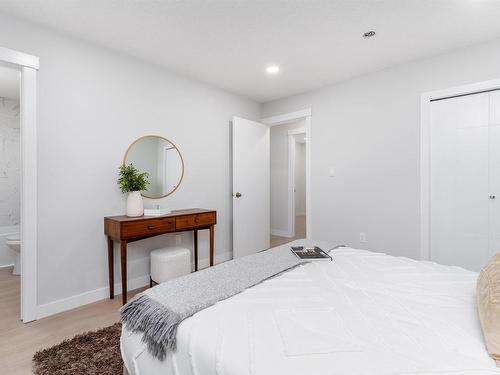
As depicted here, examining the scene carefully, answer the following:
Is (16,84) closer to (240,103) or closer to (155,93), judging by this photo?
(155,93)

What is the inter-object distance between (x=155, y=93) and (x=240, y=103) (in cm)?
139

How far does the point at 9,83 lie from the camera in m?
3.36

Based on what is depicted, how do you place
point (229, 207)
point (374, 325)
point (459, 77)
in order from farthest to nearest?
point (229, 207) < point (459, 77) < point (374, 325)

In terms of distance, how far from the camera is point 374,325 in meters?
0.97

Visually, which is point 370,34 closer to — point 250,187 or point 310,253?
point 310,253

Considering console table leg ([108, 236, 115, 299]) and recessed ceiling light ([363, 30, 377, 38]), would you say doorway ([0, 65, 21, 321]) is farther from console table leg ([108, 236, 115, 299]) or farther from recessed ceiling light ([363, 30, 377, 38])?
recessed ceiling light ([363, 30, 377, 38])

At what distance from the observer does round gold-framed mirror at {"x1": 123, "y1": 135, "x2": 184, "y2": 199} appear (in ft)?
9.37

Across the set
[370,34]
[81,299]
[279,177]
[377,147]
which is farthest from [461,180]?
[81,299]

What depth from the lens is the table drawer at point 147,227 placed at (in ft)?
7.76

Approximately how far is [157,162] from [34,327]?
5.85 feet

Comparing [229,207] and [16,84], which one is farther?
[229,207]

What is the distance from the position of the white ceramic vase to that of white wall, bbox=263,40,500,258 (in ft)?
7.46

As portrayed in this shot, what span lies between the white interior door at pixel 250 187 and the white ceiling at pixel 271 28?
3.41 ft

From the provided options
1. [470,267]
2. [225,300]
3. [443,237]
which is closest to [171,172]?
[225,300]
